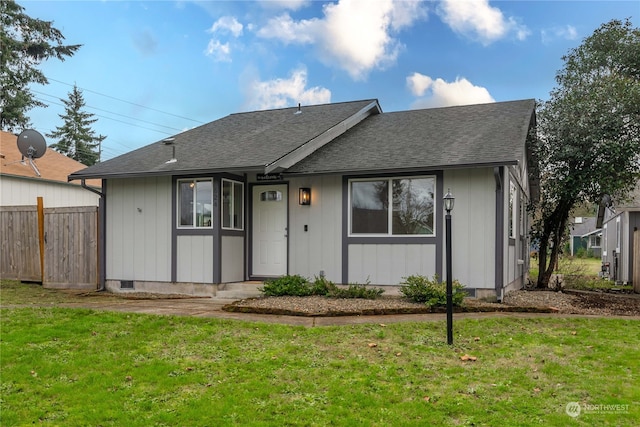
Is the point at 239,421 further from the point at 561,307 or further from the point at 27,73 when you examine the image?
the point at 27,73

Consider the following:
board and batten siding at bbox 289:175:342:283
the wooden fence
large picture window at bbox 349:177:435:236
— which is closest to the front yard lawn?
large picture window at bbox 349:177:435:236

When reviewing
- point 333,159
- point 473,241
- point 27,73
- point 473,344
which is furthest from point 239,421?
point 27,73

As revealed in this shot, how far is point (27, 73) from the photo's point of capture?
83.4ft

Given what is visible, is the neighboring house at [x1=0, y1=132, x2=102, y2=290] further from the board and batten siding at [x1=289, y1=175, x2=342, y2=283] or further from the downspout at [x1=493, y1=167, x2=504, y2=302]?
the downspout at [x1=493, y1=167, x2=504, y2=302]

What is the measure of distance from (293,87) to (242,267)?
13475 millimetres

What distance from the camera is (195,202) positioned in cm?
1020

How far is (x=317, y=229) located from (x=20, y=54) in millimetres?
22471

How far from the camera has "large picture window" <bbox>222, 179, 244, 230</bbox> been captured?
33.3 feet

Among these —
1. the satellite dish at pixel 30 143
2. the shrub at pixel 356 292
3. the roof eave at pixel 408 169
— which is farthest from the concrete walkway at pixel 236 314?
the satellite dish at pixel 30 143

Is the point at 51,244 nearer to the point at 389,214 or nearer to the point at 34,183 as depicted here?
the point at 34,183

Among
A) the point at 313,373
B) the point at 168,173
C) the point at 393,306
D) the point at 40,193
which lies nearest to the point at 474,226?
the point at 393,306

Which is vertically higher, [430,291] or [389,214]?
[389,214]

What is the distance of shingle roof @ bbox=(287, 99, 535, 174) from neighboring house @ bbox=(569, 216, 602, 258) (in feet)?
102

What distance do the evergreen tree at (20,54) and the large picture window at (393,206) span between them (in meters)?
21.9
